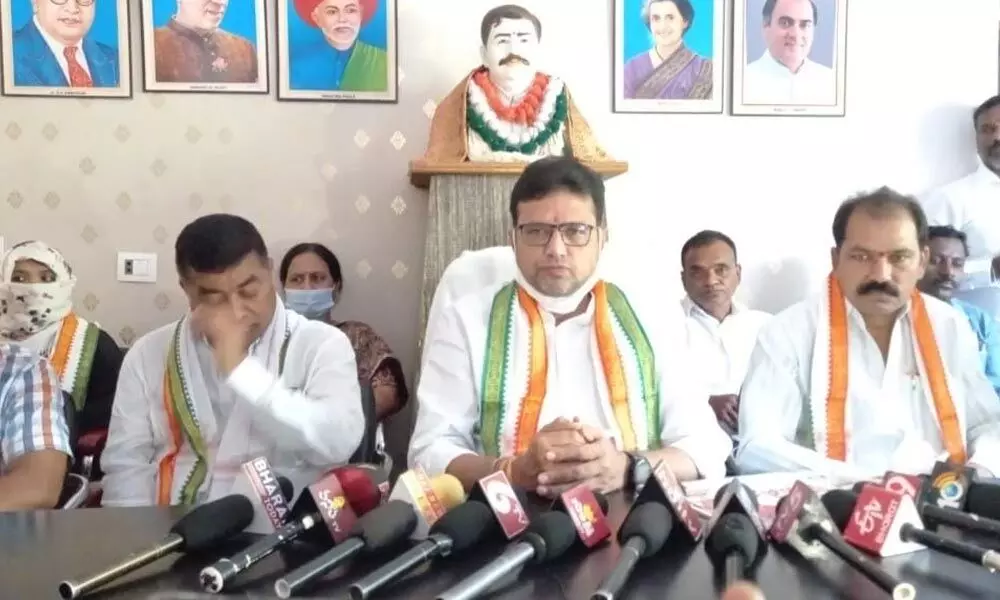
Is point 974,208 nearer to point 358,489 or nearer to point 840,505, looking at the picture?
point 840,505

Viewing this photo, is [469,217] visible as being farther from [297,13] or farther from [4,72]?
[4,72]

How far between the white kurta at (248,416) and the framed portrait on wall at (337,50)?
1.87 meters

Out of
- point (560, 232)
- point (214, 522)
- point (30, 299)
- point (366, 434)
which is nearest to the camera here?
point (214, 522)

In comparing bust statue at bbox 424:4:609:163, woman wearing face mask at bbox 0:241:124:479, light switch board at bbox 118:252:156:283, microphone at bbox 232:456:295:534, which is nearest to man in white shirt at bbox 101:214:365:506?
microphone at bbox 232:456:295:534

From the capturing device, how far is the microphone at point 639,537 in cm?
96

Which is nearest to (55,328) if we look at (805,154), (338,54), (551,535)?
(338,54)

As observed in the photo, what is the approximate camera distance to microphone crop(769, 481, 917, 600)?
42.8 inches

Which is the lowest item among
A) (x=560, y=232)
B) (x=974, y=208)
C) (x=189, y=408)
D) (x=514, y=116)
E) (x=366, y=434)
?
(x=366, y=434)

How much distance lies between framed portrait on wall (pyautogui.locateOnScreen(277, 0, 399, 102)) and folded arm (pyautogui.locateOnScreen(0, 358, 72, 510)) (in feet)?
6.79

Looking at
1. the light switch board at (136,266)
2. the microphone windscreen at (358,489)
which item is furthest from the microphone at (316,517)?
the light switch board at (136,266)

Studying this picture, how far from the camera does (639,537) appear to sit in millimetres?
1088

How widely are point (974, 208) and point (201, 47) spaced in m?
3.40

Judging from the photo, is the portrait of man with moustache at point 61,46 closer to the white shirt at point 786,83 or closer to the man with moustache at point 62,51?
the man with moustache at point 62,51

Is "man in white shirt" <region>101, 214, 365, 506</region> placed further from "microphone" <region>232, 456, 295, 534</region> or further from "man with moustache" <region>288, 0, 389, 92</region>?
"man with moustache" <region>288, 0, 389, 92</region>
